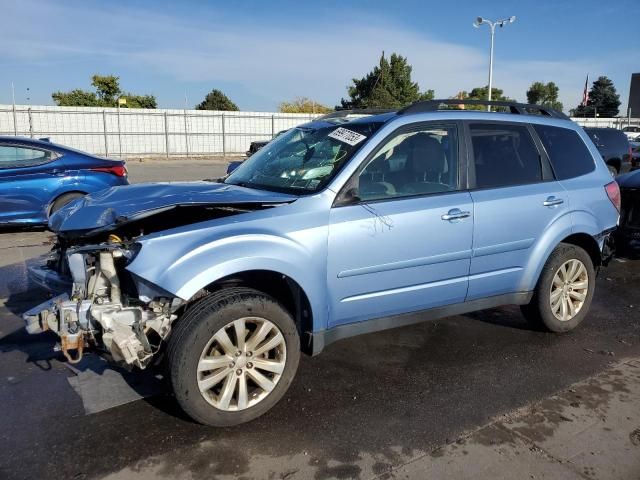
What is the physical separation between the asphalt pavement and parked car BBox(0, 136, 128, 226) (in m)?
3.71

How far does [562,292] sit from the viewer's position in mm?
4629

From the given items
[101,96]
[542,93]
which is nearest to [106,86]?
[101,96]

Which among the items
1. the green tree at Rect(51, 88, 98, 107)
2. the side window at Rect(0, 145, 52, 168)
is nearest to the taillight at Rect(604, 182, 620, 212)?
the side window at Rect(0, 145, 52, 168)

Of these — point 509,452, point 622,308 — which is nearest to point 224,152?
point 622,308

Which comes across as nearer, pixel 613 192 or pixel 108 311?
pixel 108 311

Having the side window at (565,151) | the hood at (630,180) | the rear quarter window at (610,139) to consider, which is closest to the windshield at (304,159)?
the side window at (565,151)

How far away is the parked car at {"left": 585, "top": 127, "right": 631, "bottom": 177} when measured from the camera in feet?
49.7

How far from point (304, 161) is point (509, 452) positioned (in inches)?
90.4

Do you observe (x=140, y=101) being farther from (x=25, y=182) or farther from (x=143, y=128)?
(x=25, y=182)

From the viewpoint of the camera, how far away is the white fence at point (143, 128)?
25656mm

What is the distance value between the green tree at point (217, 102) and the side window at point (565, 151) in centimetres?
6467

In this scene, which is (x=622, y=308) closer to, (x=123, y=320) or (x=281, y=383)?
(x=281, y=383)

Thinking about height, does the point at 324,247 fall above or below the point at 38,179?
below

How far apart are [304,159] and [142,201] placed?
1210 millimetres
